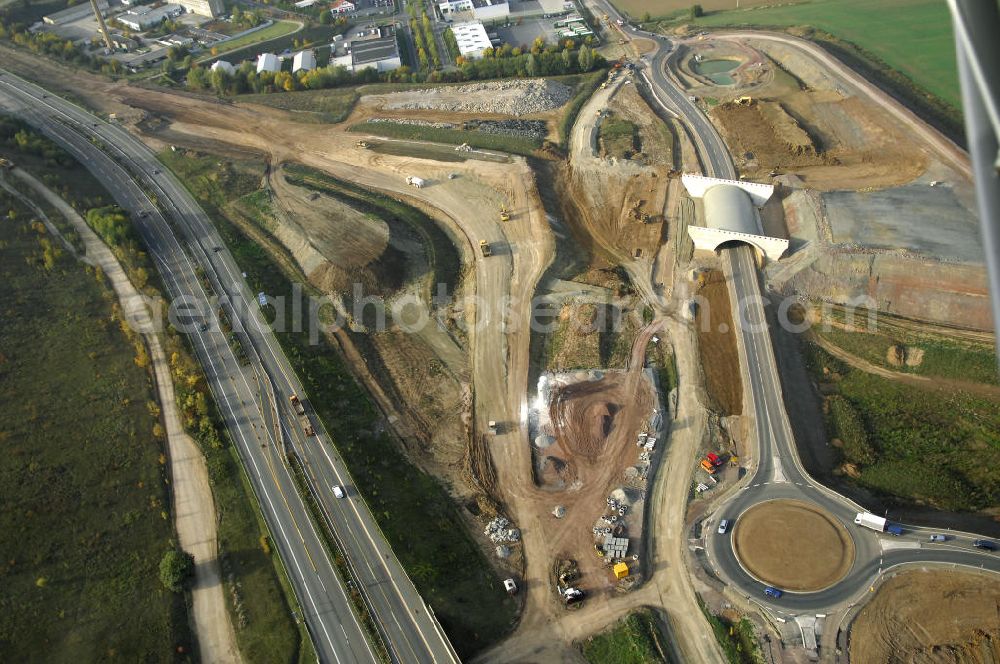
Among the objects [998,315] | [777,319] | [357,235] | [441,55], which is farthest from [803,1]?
[998,315]

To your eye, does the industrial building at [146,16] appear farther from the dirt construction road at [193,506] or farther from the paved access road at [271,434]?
the dirt construction road at [193,506]

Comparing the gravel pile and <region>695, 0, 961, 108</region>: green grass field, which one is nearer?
the gravel pile

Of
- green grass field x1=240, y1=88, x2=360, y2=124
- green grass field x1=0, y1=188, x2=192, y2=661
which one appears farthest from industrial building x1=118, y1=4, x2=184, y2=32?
green grass field x1=0, y1=188, x2=192, y2=661

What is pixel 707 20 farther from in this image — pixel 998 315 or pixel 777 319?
pixel 998 315

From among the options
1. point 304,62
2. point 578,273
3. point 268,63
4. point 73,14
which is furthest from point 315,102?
point 73,14

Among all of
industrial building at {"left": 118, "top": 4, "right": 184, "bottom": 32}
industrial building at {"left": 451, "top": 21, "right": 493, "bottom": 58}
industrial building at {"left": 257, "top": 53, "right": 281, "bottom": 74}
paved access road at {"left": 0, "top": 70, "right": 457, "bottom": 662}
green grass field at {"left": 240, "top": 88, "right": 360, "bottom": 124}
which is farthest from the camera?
industrial building at {"left": 118, "top": 4, "right": 184, "bottom": 32}

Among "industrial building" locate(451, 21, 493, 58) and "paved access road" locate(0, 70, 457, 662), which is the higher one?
"industrial building" locate(451, 21, 493, 58)

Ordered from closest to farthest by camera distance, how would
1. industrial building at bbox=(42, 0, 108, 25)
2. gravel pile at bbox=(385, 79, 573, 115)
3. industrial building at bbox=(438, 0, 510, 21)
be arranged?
gravel pile at bbox=(385, 79, 573, 115)
industrial building at bbox=(438, 0, 510, 21)
industrial building at bbox=(42, 0, 108, 25)

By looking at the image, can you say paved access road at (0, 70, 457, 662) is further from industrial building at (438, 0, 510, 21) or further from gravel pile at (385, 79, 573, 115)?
industrial building at (438, 0, 510, 21)

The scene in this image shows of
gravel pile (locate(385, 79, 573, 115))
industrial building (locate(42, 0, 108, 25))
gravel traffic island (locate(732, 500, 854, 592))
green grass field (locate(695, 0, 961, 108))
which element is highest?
industrial building (locate(42, 0, 108, 25))
